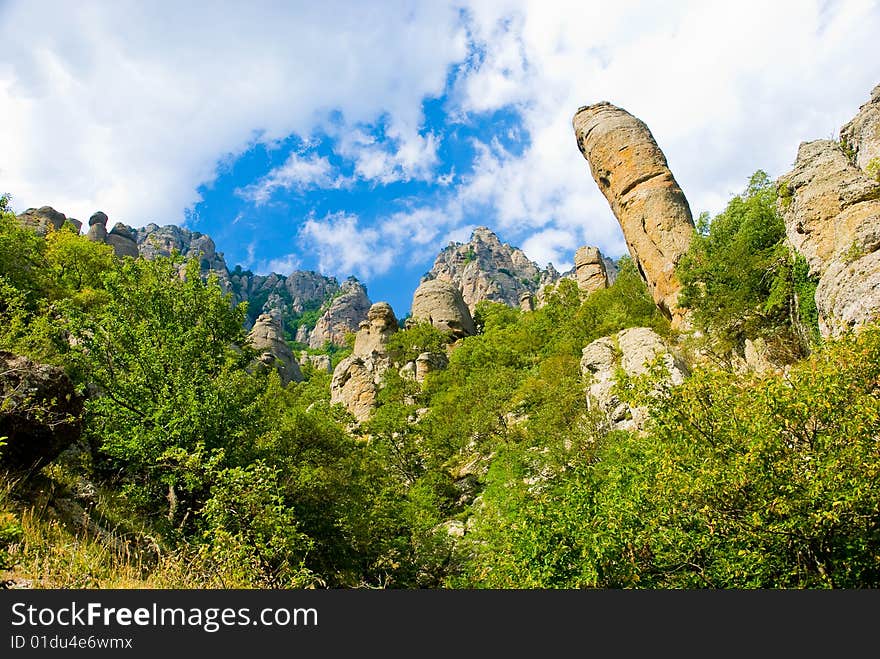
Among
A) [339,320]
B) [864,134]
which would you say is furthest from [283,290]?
[864,134]

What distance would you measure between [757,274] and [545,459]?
14.9m

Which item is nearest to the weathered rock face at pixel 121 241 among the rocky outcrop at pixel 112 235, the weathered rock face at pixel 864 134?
the rocky outcrop at pixel 112 235

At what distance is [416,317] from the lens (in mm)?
63844

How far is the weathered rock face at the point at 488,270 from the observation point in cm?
11744

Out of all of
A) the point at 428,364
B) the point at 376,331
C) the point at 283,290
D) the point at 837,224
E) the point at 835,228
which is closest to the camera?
the point at 837,224

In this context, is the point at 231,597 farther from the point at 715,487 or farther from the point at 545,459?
the point at 545,459

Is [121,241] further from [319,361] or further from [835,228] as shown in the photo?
[835,228]

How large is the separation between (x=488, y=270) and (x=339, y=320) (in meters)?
40.1

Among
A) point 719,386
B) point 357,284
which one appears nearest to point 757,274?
point 719,386

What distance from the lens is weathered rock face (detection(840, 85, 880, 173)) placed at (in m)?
23.5

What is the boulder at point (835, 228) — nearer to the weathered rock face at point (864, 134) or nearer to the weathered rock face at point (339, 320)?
the weathered rock face at point (864, 134)

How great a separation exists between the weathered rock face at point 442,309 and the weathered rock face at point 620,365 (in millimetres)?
34452

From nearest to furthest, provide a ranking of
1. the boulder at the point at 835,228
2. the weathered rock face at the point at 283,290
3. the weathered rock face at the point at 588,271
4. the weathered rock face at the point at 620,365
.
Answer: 1. the boulder at the point at 835,228
2. the weathered rock face at the point at 620,365
3. the weathered rock face at the point at 588,271
4. the weathered rock face at the point at 283,290

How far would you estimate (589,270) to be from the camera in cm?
6153
